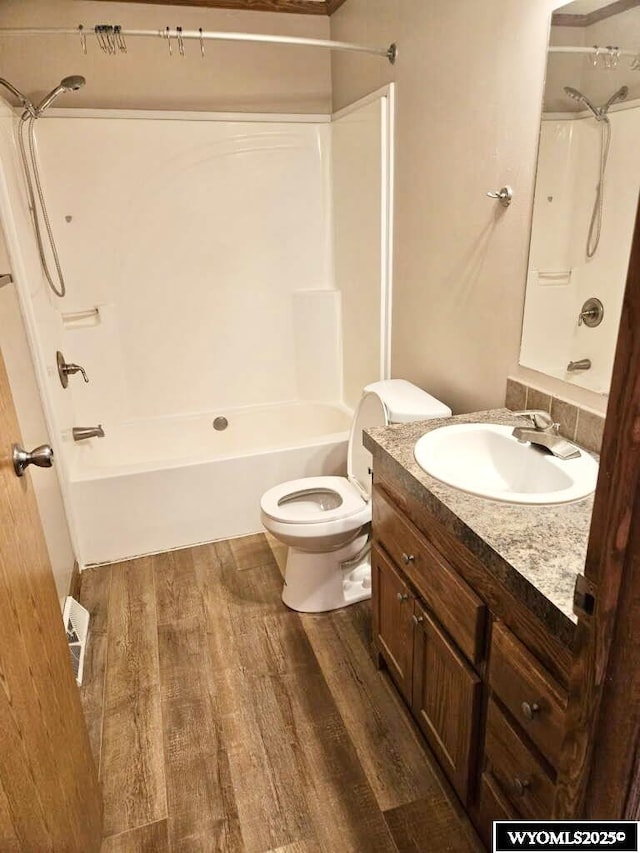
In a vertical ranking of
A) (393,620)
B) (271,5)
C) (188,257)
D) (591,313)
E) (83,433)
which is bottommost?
(393,620)

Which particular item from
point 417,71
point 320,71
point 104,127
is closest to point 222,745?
point 417,71

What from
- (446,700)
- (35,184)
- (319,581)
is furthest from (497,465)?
(35,184)

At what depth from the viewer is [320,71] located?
9.45 feet

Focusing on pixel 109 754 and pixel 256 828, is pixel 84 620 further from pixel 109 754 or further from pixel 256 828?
pixel 256 828

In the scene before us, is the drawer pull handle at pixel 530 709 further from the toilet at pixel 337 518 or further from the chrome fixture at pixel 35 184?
the chrome fixture at pixel 35 184

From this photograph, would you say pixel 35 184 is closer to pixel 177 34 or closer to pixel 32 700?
pixel 177 34

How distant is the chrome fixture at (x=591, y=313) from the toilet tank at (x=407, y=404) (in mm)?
511

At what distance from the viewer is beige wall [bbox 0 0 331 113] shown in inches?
97.3

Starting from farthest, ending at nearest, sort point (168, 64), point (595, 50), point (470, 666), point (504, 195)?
1. point (168, 64)
2. point (504, 195)
3. point (595, 50)
4. point (470, 666)

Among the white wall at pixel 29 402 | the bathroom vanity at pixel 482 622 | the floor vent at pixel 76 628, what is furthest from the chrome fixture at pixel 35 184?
the bathroom vanity at pixel 482 622

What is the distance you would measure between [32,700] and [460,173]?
192cm

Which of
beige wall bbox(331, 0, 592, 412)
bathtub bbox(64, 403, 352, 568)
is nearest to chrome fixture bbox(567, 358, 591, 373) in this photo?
beige wall bbox(331, 0, 592, 412)

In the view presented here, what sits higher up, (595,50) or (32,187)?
(595,50)

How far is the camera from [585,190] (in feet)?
4.61
